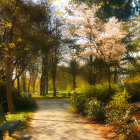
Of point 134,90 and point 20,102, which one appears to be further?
point 134,90

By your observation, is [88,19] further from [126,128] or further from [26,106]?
[126,128]

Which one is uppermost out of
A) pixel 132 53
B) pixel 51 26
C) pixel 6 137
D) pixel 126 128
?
pixel 51 26

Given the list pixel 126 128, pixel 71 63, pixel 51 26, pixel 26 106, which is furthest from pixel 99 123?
pixel 71 63

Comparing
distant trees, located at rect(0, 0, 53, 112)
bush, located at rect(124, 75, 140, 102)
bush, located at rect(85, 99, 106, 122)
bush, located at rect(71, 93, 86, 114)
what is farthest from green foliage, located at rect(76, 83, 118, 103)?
bush, located at rect(124, 75, 140, 102)

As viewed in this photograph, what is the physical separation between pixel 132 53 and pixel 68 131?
67.9 feet

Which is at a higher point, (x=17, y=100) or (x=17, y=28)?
(x=17, y=28)

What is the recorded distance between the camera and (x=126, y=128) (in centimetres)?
475

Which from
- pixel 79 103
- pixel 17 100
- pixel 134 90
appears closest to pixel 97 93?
pixel 79 103

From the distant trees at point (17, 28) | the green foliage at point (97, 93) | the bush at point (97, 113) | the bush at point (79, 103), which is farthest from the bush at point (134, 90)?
the distant trees at point (17, 28)

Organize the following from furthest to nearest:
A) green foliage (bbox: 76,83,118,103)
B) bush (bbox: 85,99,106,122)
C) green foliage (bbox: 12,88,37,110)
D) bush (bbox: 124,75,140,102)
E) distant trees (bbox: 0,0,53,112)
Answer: bush (bbox: 124,75,140,102) → green foliage (bbox: 12,88,37,110) → green foliage (bbox: 76,83,118,103) → distant trees (bbox: 0,0,53,112) → bush (bbox: 85,99,106,122)

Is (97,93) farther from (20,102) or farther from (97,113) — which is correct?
(20,102)

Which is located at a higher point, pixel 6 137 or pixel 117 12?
pixel 117 12

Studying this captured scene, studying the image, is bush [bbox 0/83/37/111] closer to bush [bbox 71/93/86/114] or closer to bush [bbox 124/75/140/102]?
bush [bbox 71/93/86/114]

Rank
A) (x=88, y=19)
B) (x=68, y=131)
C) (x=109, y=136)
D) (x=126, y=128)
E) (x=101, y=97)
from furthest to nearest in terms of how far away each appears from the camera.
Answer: (x=88, y=19) < (x=101, y=97) < (x=68, y=131) < (x=109, y=136) < (x=126, y=128)
